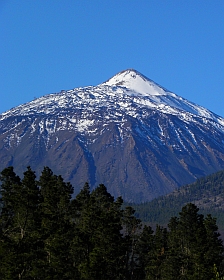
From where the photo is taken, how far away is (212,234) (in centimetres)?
11519

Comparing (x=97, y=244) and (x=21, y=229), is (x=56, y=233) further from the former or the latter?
(x=97, y=244)

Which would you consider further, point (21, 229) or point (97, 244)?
point (97, 244)

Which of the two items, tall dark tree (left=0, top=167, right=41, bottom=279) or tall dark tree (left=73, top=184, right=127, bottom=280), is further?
tall dark tree (left=73, top=184, right=127, bottom=280)

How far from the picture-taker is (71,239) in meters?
90.1

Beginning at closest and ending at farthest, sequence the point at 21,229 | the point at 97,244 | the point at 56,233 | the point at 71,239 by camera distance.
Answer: the point at 21,229
the point at 56,233
the point at 71,239
the point at 97,244

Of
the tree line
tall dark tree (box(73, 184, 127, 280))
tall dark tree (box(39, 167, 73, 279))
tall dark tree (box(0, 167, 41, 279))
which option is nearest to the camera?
tall dark tree (box(0, 167, 41, 279))

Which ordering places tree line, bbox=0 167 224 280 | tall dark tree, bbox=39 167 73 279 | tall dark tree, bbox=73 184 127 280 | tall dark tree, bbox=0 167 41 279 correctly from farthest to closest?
tall dark tree, bbox=73 184 127 280, tall dark tree, bbox=39 167 73 279, tree line, bbox=0 167 224 280, tall dark tree, bbox=0 167 41 279

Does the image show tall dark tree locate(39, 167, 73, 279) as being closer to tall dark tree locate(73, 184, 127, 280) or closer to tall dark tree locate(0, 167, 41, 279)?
tall dark tree locate(0, 167, 41, 279)

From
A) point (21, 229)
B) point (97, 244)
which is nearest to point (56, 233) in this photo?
point (21, 229)

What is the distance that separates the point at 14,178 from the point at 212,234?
36.1 metres

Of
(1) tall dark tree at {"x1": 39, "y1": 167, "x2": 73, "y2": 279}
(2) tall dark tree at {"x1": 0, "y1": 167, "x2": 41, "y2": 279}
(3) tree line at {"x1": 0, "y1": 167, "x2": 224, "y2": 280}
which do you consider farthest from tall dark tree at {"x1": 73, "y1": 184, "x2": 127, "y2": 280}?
(2) tall dark tree at {"x1": 0, "y1": 167, "x2": 41, "y2": 279}

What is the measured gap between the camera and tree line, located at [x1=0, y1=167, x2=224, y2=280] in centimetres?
8219

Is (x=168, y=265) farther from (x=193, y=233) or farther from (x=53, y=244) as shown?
(x=53, y=244)

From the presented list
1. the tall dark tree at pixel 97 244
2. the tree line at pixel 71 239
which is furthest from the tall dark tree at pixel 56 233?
the tall dark tree at pixel 97 244
